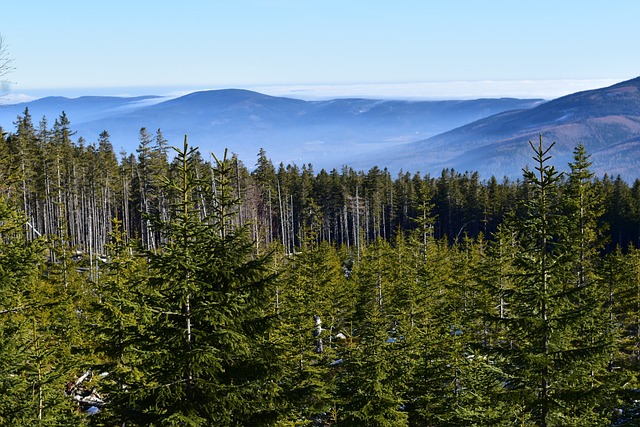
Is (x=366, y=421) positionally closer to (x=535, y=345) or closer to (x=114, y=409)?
(x=535, y=345)

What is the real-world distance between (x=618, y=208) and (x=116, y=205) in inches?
3244

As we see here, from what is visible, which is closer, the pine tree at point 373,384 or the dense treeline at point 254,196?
the pine tree at point 373,384

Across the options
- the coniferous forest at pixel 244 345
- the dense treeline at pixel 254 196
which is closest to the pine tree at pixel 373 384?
the coniferous forest at pixel 244 345

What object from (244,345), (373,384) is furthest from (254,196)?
(244,345)

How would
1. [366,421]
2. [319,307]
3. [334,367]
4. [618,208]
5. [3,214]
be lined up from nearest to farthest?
1. [3,214]
2. [366,421]
3. [334,367]
4. [319,307]
5. [618,208]

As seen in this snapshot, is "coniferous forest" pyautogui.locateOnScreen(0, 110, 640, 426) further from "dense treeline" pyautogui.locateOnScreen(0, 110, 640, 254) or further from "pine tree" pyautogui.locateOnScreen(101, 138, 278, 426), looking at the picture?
"dense treeline" pyautogui.locateOnScreen(0, 110, 640, 254)

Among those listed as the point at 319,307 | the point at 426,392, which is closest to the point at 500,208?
the point at 319,307

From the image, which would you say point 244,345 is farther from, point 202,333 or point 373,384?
point 373,384

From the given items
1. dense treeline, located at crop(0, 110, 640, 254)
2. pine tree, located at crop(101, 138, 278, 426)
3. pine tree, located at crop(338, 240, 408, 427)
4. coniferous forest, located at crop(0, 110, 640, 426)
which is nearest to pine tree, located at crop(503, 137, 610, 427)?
coniferous forest, located at crop(0, 110, 640, 426)

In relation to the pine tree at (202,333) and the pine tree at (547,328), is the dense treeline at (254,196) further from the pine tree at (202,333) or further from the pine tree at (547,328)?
the pine tree at (202,333)

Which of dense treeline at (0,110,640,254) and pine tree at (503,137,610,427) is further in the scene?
dense treeline at (0,110,640,254)

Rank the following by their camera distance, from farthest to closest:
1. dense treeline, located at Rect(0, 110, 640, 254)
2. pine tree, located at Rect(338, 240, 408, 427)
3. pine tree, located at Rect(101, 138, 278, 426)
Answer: dense treeline, located at Rect(0, 110, 640, 254) → pine tree, located at Rect(338, 240, 408, 427) → pine tree, located at Rect(101, 138, 278, 426)

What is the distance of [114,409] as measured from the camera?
1059 cm

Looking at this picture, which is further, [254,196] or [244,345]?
[254,196]
